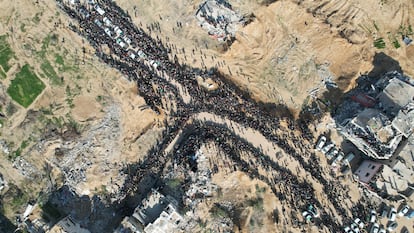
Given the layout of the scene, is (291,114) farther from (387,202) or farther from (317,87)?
(387,202)

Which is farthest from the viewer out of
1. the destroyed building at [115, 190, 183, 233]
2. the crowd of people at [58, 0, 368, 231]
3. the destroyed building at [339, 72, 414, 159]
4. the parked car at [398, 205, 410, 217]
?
the crowd of people at [58, 0, 368, 231]

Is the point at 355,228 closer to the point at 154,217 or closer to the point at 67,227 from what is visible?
the point at 154,217

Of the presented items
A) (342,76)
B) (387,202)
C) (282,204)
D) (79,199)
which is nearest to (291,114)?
(342,76)

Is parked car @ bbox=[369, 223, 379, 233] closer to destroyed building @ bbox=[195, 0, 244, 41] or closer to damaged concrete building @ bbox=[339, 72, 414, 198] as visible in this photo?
damaged concrete building @ bbox=[339, 72, 414, 198]

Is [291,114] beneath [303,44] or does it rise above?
beneath

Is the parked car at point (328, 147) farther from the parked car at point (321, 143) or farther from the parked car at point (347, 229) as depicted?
the parked car at point (347, 229)

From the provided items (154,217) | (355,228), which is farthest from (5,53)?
(355,228)

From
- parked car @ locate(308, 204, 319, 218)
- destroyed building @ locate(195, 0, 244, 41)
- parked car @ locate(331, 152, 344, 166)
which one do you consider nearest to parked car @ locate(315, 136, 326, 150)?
parked car @ locate(331, 152, 344, 166)
